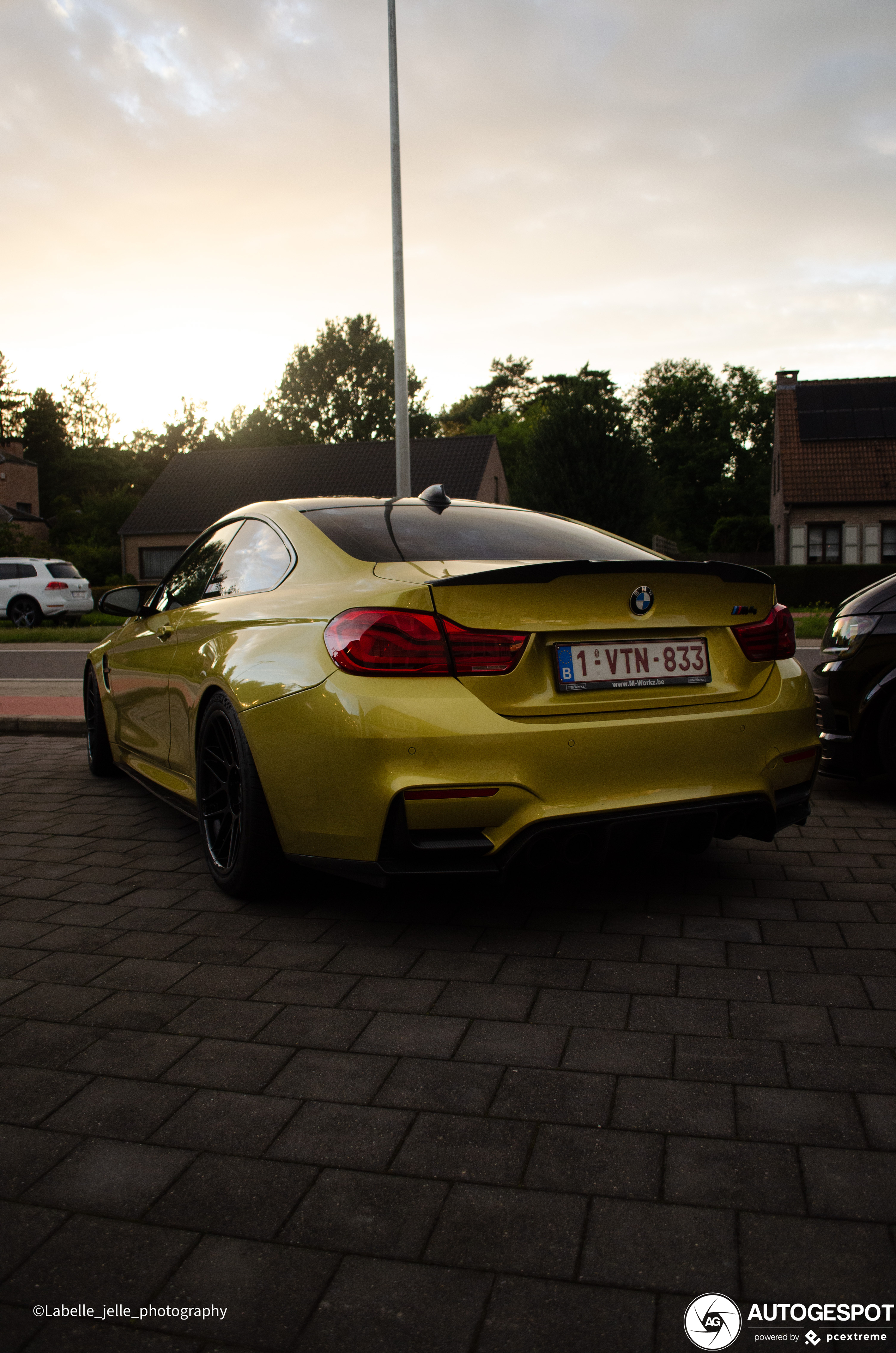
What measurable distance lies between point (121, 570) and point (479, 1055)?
1929 inches

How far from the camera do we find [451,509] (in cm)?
440

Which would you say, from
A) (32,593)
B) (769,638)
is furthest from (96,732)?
(32,593)

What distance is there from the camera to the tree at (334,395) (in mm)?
77125

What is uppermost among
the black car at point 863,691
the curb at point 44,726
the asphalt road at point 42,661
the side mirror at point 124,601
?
the side mirror at point 124,601

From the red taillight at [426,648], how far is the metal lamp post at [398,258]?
14.7 m

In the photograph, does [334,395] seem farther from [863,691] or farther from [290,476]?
[863,691]

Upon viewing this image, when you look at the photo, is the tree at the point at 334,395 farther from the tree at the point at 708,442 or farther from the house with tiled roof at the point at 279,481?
the house with tiled roof at the point at 279,481

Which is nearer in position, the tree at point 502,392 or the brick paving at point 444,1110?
the brick paving at point 444,1110

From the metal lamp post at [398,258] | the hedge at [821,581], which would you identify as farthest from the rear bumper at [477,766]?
the hedge at [821,581]

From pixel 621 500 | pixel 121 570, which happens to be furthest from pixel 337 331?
pixel 621 500

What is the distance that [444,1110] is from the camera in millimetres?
2371

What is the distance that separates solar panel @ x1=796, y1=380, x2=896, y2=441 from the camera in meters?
40.4

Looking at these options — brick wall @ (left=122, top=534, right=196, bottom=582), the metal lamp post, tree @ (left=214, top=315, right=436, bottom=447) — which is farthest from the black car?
tree @ (left=214, top=315, right=436, bottom=447)

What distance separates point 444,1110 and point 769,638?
2.15 m
